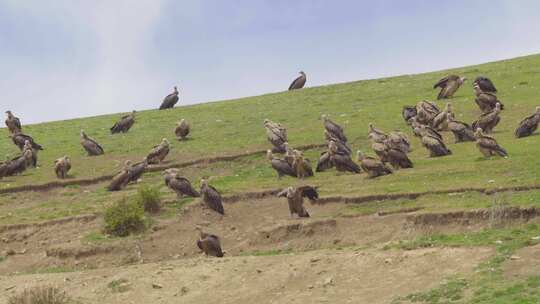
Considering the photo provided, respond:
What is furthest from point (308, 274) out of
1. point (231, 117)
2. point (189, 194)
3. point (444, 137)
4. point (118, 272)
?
point (231, 117)

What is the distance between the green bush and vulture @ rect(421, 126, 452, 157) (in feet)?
28.8

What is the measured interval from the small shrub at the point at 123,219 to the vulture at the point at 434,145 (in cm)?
970

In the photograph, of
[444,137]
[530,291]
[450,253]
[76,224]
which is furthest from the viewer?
[444,137]

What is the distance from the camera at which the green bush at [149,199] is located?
102 ft

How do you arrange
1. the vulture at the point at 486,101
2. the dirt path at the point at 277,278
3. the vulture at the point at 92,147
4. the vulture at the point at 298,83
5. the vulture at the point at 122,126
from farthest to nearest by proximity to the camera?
1. the vulture at the point at 298,83
2. the vulture at the point at 122,126
3. the vulture at the point at 92,147
4. the vulture at the point at 486,101
5. the dirt path at the point at 277,278

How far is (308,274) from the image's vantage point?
2395 centimetres

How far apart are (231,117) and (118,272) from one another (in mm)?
23909

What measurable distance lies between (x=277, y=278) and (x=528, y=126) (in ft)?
47.8

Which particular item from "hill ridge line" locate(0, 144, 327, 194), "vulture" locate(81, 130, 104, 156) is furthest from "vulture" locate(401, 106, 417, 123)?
"vulture" locate(81, 130, 104, 156)

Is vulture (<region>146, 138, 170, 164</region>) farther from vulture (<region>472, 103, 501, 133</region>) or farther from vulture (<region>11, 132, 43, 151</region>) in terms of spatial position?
vulture (<region>472, 103, 501, 133</region>)

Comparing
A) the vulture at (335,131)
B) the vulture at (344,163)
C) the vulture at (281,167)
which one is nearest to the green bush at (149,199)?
the vulture at (281,167)

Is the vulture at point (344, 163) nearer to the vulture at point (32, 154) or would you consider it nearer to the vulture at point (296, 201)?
the vulture at point (296, 201)

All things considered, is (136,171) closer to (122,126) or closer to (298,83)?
(122,126)

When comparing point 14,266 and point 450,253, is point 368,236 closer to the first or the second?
point 450,253
